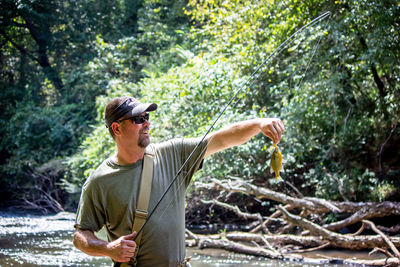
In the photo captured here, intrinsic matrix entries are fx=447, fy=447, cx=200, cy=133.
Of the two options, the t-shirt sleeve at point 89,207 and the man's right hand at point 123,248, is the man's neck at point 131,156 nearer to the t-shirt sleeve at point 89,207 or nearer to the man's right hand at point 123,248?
the t-shirt sleeve at point 89,207

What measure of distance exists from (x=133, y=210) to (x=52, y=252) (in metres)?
6.69

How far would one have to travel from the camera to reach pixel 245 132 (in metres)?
2.32

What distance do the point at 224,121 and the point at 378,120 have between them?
2.76m

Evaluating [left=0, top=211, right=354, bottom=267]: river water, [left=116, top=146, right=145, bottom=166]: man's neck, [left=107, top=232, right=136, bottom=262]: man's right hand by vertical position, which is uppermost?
[left=116, top=146, right=145, bottom=166]: man's neck

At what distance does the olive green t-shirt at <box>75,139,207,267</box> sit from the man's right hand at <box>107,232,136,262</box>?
0.09m

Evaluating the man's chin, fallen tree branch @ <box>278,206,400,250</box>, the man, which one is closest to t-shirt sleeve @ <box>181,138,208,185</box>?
the man

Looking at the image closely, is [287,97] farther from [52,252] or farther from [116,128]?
[116,128]

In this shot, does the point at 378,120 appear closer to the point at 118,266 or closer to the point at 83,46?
the point at 118,266

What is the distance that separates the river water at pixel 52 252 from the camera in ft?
22.9

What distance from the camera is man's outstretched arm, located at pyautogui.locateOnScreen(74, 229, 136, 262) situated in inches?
83.2

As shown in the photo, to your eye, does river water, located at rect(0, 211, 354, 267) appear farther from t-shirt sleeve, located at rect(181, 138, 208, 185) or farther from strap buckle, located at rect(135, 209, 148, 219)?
strap buckle, located at rect(135, 209, 148, 219)

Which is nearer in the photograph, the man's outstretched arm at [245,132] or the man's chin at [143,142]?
the man's outstretched arm at [245,132]

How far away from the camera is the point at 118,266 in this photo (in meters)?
2.28

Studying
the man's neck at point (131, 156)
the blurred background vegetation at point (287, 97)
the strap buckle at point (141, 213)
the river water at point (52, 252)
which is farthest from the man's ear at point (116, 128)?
the river water at point (52, 252)
